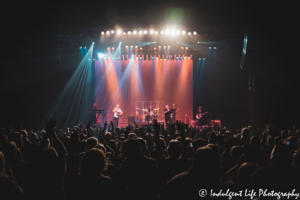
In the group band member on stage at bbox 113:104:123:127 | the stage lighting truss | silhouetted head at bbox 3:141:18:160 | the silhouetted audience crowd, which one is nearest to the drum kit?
band member on stage at bbox 113:104:123:127

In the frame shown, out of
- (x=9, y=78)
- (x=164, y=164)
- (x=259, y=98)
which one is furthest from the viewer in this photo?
(x=259, y=98)

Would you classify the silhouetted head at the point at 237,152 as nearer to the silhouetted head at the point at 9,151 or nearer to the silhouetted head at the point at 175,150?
the silhouetted head at the point at 175,150

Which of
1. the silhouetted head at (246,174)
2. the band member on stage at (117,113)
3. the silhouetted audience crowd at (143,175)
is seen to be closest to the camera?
the silhouetted audience crowd at (143,175)

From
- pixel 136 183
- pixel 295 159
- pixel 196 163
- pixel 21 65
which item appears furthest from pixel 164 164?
pixel 21 65

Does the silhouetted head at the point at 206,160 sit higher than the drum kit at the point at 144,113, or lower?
higher

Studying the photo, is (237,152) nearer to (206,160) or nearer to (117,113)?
(206,160)

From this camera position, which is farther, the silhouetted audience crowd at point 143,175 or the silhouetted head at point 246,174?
the silhouetted head at point 246,174

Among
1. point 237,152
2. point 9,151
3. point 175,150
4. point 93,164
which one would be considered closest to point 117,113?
point 9,151

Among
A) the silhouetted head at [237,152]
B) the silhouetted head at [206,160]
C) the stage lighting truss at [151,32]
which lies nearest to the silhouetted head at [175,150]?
the silhouetted head at [237,152]

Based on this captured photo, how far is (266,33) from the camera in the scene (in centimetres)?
911

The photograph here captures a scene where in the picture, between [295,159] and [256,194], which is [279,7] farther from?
[256,194]

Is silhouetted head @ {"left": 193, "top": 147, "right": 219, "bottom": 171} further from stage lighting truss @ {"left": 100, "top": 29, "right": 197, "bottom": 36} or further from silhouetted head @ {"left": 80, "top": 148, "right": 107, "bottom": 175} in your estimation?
stage lighting truss @ {"left": 100, "top": 29, "right": 197, "bottom": 36}

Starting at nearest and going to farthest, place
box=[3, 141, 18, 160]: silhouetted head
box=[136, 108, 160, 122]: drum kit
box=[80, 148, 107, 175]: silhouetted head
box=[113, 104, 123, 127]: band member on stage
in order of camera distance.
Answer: box=[80, 148, 107, 175]: silhouetted head
box=[3, 141, 18, 160]: silhouetted head
box=[113, 104, 123, 127]: band member on stage
box=[136, 108, 160, 122]: drum kit

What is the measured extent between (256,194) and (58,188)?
5.83 ft
